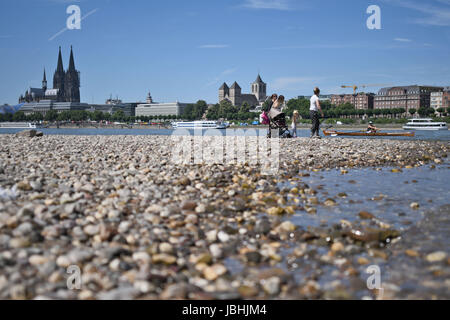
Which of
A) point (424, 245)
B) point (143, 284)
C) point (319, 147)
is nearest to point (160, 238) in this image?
point (143, 284)

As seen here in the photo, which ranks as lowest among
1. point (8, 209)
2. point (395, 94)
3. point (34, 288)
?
point (34, 288)

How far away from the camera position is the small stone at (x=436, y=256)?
4.11 m

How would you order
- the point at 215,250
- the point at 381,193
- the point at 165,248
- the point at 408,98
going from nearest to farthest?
the point at 165,248
the point at 215,250
the point at 381,193
the point at 408,98

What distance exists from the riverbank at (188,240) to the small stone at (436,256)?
0.02 meters

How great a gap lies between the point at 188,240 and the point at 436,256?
253 centimetres

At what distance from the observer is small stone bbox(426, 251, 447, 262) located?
13.5ft

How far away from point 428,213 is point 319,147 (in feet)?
30.7

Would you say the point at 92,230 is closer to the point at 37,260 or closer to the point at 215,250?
the point at 37,260

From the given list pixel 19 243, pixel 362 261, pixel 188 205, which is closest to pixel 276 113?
pixel 188 205

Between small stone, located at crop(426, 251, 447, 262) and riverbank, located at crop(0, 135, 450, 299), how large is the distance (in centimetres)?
2

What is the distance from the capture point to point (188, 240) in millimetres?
4426

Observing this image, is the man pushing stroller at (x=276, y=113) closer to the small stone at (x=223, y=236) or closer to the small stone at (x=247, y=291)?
the small stone at (x=223, y=236)
